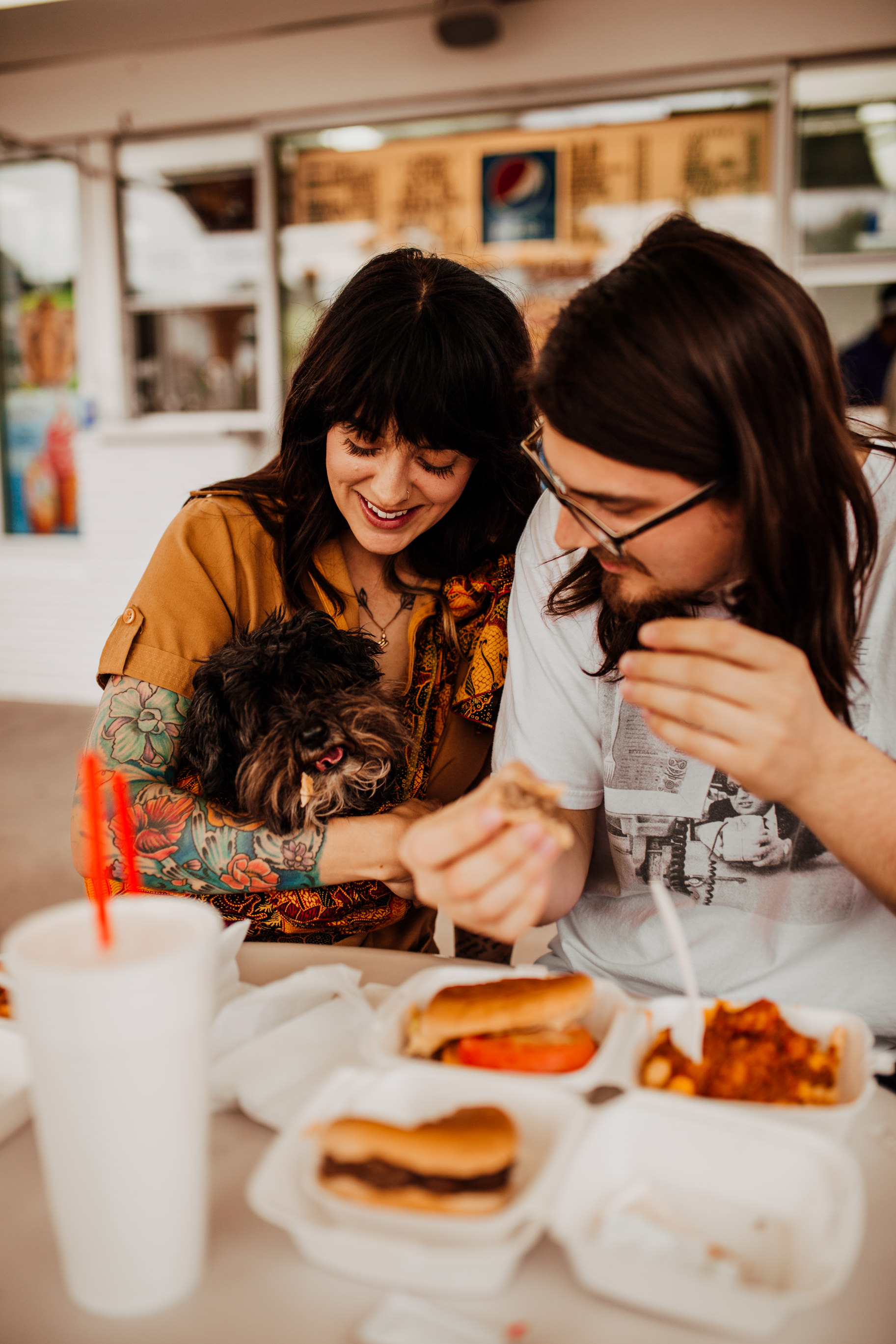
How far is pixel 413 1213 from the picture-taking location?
0.74 meters

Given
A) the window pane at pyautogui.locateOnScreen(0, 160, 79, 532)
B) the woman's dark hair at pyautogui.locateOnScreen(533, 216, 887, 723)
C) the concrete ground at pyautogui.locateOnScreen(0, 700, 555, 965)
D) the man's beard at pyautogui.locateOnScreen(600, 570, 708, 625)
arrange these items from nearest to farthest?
the woman's dark hair at pyautogui.locateOnScreen(533, 216, 887, 723)
the man's beard at pyautogui.locateOnScreen(600, 570, 708, 625)
the concrete ground at pyautogui.locateOnScreen(0, 700, 555, 965)
the window pane at pyautogui.locateOnScreen(0, 160, 79, 532)

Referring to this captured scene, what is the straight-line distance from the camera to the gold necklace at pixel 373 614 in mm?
1945

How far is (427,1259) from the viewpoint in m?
0.72

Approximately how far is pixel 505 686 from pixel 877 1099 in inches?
32.3

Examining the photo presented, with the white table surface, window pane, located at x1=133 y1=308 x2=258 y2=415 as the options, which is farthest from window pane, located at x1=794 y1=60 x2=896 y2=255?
the white table surface

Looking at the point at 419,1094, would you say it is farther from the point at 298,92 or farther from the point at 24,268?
the point at 24,268

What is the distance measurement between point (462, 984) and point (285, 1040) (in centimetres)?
20

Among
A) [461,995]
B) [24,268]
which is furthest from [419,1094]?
[24,268]

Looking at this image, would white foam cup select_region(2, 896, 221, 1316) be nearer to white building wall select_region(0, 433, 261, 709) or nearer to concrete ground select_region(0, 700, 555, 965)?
concrete ground select_region(0, 700, 555, 965)

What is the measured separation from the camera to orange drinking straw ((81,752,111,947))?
0.68 metres

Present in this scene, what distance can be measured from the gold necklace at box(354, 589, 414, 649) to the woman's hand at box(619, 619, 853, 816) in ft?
3.09

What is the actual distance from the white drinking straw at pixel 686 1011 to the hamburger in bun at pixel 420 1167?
0.24 metres

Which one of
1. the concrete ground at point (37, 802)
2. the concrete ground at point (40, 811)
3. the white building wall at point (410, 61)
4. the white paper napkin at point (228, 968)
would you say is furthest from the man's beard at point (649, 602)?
the white building wall at point (410, 61)

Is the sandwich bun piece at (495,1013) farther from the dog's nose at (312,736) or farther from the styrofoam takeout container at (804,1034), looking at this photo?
the dog's nose at (312,736)
